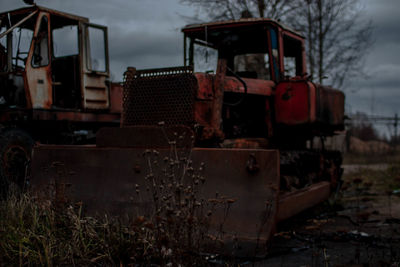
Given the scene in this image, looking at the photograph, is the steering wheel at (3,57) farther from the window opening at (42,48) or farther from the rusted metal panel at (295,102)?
the rusted metal panel at (295,102)

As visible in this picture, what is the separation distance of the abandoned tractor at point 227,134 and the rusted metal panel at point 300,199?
1 centimetres

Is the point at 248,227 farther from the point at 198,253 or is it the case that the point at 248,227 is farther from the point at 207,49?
the point at 207,49

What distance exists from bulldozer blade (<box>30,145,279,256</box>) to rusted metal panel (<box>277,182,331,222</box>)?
75cm

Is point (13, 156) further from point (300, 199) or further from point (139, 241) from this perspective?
point (300, 199)

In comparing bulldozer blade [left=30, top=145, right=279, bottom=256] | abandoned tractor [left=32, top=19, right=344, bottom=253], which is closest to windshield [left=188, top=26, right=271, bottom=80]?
abandoned tractor [left=32, top=19, right=344, bottom=253]

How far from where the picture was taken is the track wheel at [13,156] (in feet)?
22.2

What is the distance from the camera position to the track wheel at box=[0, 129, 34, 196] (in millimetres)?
6754

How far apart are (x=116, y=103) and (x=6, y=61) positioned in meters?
2.25

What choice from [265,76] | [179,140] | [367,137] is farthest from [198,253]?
[367,137]

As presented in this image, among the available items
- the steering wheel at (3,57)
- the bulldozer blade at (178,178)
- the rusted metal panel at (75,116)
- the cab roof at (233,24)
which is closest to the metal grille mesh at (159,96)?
the bulldozer blade at (178,178)

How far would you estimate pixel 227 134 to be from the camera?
5.82m

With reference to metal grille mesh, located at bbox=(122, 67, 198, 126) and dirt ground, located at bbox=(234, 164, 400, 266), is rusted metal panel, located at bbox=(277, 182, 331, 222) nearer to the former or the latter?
dirt ground, located at bbox=(234, 164, 400, 266)

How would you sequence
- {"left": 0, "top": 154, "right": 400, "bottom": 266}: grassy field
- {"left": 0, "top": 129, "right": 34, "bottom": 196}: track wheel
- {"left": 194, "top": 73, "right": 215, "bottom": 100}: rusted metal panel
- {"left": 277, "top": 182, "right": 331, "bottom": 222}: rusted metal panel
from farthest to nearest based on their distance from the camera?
{"left": 0, "top": 129, "right": 34, "bottom": 196}: track wheel → {"left": 277, "top": 182, "right": 331, "bottom": 222}: rusted metal panel → {"left": 194, "top": 73, "right": 215, "bottom": 100}: rusted metal panel → {"left": 0, "top": 154, "right": 400, "bottom": 266}: grassy field

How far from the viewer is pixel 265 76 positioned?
651cm
